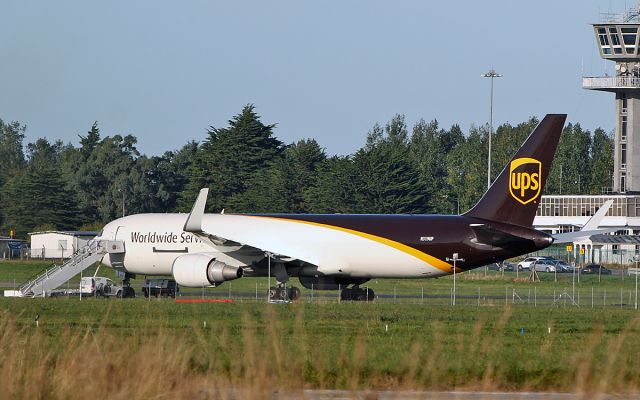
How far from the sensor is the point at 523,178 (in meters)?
48.0

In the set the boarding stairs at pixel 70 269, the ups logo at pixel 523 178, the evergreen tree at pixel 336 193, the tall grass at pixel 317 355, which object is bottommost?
the tall grass at pixel 317 355

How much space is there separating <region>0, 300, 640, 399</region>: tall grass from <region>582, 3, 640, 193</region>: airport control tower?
78621 millimetres

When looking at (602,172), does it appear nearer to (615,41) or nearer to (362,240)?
(615,41)

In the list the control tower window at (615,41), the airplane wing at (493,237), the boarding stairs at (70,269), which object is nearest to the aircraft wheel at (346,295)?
the airplane wing at (493,237)

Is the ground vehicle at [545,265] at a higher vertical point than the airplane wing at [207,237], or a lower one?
lower

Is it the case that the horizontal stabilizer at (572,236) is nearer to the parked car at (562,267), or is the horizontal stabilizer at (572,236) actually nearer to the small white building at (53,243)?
the parked car at (562,267)

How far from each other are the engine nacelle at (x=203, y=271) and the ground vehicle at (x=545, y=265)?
49057mm

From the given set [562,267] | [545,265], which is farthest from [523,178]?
[545,265]

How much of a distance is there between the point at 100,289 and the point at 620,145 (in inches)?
3072

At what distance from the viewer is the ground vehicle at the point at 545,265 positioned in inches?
3733

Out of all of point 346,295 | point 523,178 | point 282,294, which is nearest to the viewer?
point 523,178

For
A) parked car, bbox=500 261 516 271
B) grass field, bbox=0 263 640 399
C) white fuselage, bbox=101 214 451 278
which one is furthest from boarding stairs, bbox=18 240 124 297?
parked car, bbox=500 261 516 271

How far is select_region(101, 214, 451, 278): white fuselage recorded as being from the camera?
4928cm

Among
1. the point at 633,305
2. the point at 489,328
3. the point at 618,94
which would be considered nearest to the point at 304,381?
the point at 489,328
